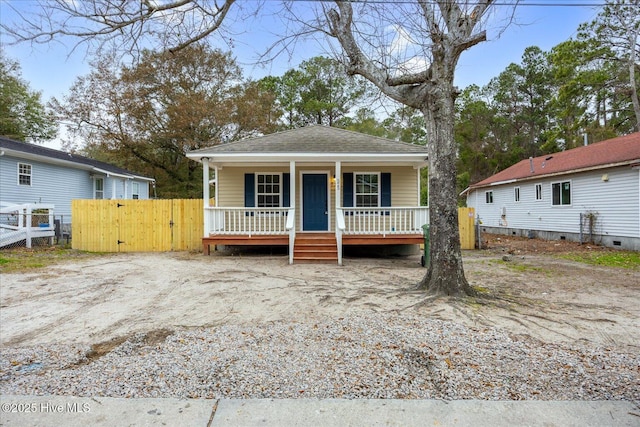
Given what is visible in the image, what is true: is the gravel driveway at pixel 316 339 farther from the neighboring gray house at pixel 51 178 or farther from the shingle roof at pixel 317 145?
the neighboring gray house at pixel 51 178

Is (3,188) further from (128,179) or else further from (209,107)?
(209,107)

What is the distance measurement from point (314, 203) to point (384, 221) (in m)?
2.61

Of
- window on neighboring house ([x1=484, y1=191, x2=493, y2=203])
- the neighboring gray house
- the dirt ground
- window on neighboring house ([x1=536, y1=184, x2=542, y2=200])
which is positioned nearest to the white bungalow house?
the dirt ground

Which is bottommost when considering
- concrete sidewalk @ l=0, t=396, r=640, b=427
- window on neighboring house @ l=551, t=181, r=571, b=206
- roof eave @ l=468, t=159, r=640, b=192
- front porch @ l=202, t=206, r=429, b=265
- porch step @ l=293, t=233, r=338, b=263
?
concrete sidewalk @ l=0, t=396, r=640, b=427

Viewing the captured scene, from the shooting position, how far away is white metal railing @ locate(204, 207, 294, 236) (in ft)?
33.6

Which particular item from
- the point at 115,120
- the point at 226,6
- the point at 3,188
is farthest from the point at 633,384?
the point at 115,120

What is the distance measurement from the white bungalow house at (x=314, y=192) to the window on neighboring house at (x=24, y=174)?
30.6 ft

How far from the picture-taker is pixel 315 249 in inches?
388

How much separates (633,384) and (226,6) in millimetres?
8339

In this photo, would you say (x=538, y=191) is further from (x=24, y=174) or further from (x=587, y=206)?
(x=24, y=174)

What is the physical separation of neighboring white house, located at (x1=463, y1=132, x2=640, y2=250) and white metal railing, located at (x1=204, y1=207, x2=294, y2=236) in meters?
11.5

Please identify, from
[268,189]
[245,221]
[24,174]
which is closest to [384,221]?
[268,189]

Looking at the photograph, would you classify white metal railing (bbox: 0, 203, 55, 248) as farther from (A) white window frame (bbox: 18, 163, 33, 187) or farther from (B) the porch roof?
(B) the porch roof

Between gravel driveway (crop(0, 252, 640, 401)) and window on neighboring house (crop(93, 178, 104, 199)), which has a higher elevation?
window on neighboring house (crop(93, 178, 104, 199))
